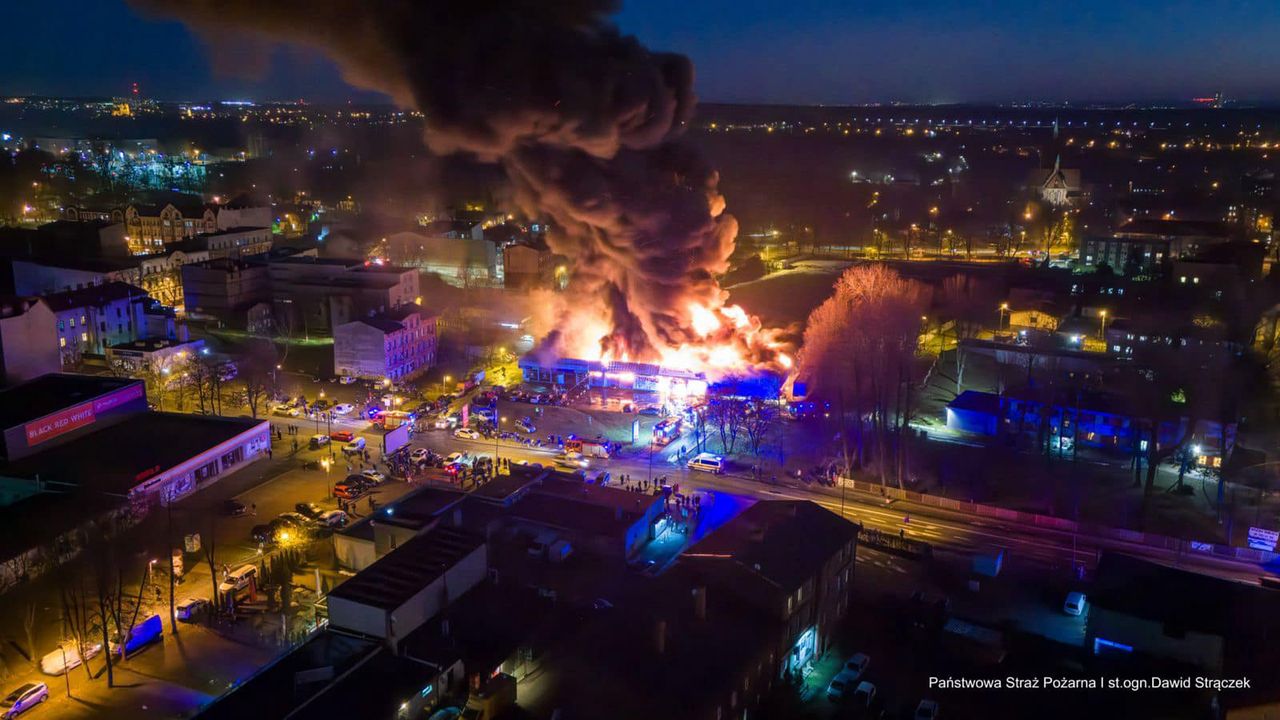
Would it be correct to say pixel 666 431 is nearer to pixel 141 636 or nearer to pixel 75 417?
pixel 141 636

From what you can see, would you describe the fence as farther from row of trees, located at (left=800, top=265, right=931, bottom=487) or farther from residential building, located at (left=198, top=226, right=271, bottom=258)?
residential building, located at (left=198, top=226, right=271, bottom=258)

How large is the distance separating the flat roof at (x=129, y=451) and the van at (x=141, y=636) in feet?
21.8

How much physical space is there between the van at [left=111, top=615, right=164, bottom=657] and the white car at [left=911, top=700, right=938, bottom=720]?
45.8 ft

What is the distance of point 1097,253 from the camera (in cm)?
5441

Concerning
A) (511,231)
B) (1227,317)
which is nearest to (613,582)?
(1227,317)

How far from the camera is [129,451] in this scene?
24.8 metres

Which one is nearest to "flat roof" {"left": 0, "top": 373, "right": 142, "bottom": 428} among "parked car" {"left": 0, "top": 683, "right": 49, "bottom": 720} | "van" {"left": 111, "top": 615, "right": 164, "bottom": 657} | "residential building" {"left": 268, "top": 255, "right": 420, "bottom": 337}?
"van" {"left": 111, "top": 615, "right": 164, "bottom": 657}

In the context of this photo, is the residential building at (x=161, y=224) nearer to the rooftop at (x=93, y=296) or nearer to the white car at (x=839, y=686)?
the rooftop at (x=93, y=296)

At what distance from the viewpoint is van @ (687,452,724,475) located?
2672 centimetres

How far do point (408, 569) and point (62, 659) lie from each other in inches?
250

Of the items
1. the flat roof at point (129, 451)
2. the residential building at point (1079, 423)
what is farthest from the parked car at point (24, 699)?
the residential building at point (1079, 423)

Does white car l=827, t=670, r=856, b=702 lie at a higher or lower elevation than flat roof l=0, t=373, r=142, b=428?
lower

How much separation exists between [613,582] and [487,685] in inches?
166

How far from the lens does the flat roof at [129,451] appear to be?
909 inches
